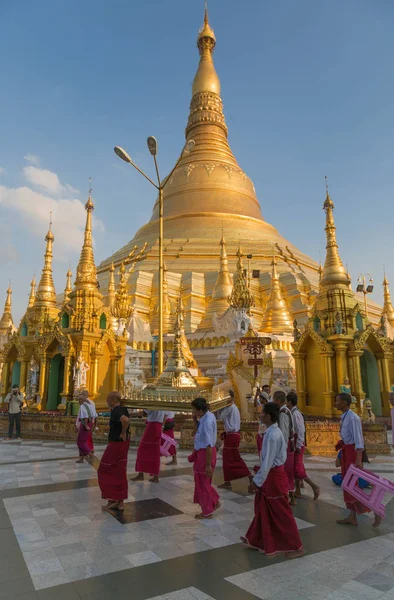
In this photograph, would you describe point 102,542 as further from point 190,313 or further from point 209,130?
point 209,130

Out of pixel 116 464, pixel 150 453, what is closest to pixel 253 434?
pixel 150 453

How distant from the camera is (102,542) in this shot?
4.38 meters

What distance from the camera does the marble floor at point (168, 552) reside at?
3.38 meters

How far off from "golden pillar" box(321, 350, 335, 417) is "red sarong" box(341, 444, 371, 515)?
8277 mm

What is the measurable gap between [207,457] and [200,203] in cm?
3792

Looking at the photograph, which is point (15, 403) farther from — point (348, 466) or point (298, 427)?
point (348, 466)

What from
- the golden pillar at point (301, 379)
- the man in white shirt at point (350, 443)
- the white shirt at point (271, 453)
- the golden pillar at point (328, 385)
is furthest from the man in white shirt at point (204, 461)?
the golden pillar at point (301, 379)

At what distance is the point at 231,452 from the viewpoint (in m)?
7.16

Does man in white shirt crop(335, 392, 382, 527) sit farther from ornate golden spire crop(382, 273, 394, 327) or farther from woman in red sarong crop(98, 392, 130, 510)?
ornate golden spire crop(382, 273, 394, 327)

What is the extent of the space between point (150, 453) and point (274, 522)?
11.8ft

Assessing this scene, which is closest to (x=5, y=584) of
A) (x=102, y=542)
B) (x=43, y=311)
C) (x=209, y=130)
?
(x=102, y=542)

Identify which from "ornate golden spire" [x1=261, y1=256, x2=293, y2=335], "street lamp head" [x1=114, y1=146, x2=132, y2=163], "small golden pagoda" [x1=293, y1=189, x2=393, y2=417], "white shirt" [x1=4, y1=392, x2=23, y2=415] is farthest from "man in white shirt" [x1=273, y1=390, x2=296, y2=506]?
"ornate golden spire" [x1=261, y1=256, x2=293, y2=335]

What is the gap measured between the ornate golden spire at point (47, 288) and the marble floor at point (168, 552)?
1483 centimetres

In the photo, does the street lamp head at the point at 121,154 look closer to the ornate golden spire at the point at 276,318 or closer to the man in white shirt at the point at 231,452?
the man in white shirt at the point at 231,452
